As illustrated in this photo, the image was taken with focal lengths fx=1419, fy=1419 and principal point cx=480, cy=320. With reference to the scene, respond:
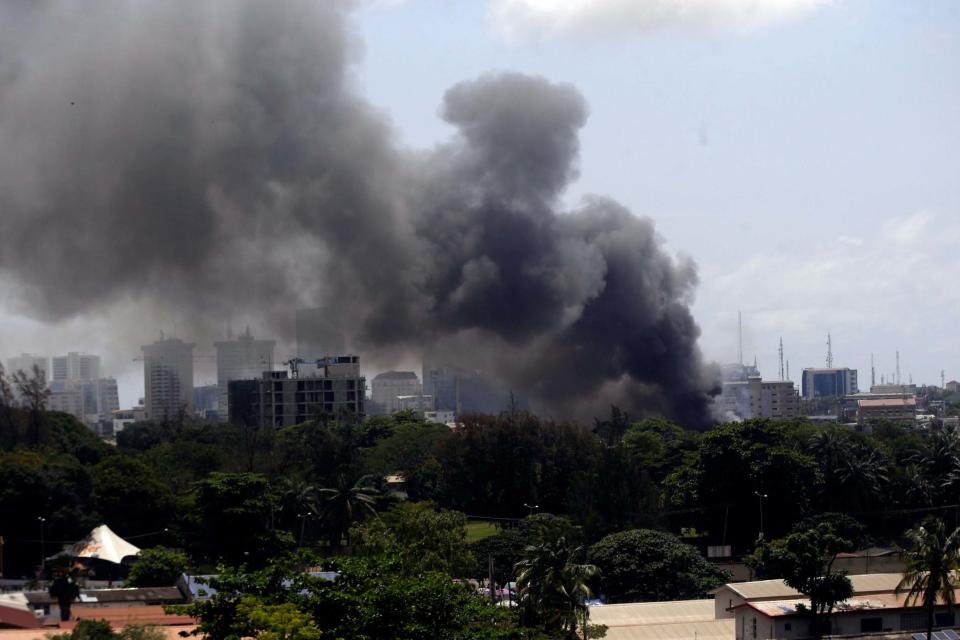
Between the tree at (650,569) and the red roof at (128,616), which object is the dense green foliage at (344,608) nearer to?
the red roof at (128,616)

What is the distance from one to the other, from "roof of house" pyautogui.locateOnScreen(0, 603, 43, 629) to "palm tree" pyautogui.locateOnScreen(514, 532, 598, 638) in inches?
458

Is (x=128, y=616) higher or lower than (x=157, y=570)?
lower

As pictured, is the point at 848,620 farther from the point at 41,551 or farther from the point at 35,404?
the point at 35,404

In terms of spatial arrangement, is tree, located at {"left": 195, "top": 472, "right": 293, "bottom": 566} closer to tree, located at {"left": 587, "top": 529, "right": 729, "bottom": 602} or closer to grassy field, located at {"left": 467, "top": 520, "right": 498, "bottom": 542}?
tree, located at {"left": 587, "top": 529, "right": 729, "bottom": 602}

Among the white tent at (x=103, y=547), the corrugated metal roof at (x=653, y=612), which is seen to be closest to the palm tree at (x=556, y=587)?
the corrugated metal roof at (x=653, y=612)

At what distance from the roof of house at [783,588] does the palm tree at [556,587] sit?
5.94 metres

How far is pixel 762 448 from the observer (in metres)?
64.6

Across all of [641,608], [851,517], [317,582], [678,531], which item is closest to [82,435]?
[678,531]

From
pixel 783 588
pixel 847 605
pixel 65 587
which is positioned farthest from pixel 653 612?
pixel 65 587

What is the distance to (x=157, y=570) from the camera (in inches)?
1859

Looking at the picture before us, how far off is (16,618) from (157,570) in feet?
51.3

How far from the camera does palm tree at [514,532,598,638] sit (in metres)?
33.7

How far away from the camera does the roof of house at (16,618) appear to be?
3127cm

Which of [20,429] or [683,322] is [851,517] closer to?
[683,322]
